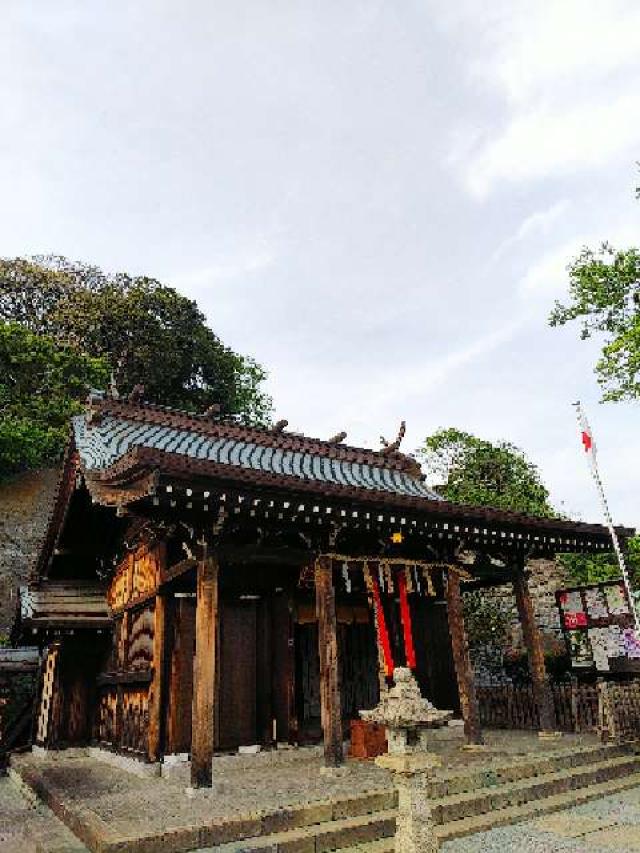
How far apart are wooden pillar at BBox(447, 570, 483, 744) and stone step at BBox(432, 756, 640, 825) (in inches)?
64.7

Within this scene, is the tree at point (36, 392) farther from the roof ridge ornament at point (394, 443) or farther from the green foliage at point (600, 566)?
the green foliage at point (600, 566)

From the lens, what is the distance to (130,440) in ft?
38.5

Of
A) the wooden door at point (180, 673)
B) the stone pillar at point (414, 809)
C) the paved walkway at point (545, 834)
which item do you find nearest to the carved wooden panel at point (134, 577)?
the wooden door at point (180, 673)

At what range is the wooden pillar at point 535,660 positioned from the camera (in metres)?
10.6

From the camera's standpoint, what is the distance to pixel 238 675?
9602 mm

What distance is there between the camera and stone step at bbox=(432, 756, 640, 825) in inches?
258

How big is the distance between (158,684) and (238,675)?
136 cm

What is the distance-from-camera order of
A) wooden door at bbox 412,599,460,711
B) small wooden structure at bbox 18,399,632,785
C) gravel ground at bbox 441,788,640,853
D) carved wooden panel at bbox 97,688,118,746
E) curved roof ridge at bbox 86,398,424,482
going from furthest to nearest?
curved roof ridge at bbox 86,398,424,482 → wooden door at bbox 412,599,460,711 → carved wooden panel at bbox 97,688,118,746 → small wooden structure at bbox 18,399,632,785 → gravel ground at bbox 441,788,640,853

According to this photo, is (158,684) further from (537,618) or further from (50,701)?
(537,618)

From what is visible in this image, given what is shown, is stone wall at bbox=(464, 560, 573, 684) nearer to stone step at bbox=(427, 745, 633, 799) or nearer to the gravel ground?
stone step at bbox=(427, 745, 633, 799)

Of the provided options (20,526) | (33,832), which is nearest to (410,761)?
(33,832)

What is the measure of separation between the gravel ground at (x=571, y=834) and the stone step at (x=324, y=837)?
2.25 feet

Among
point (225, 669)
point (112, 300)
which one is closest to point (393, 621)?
point (225, 669)

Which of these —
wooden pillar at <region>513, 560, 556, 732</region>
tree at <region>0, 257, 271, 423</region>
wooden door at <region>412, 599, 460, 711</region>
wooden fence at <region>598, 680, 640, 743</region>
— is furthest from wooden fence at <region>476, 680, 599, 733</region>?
tree at <region>0, 257, 271, 423</region>
